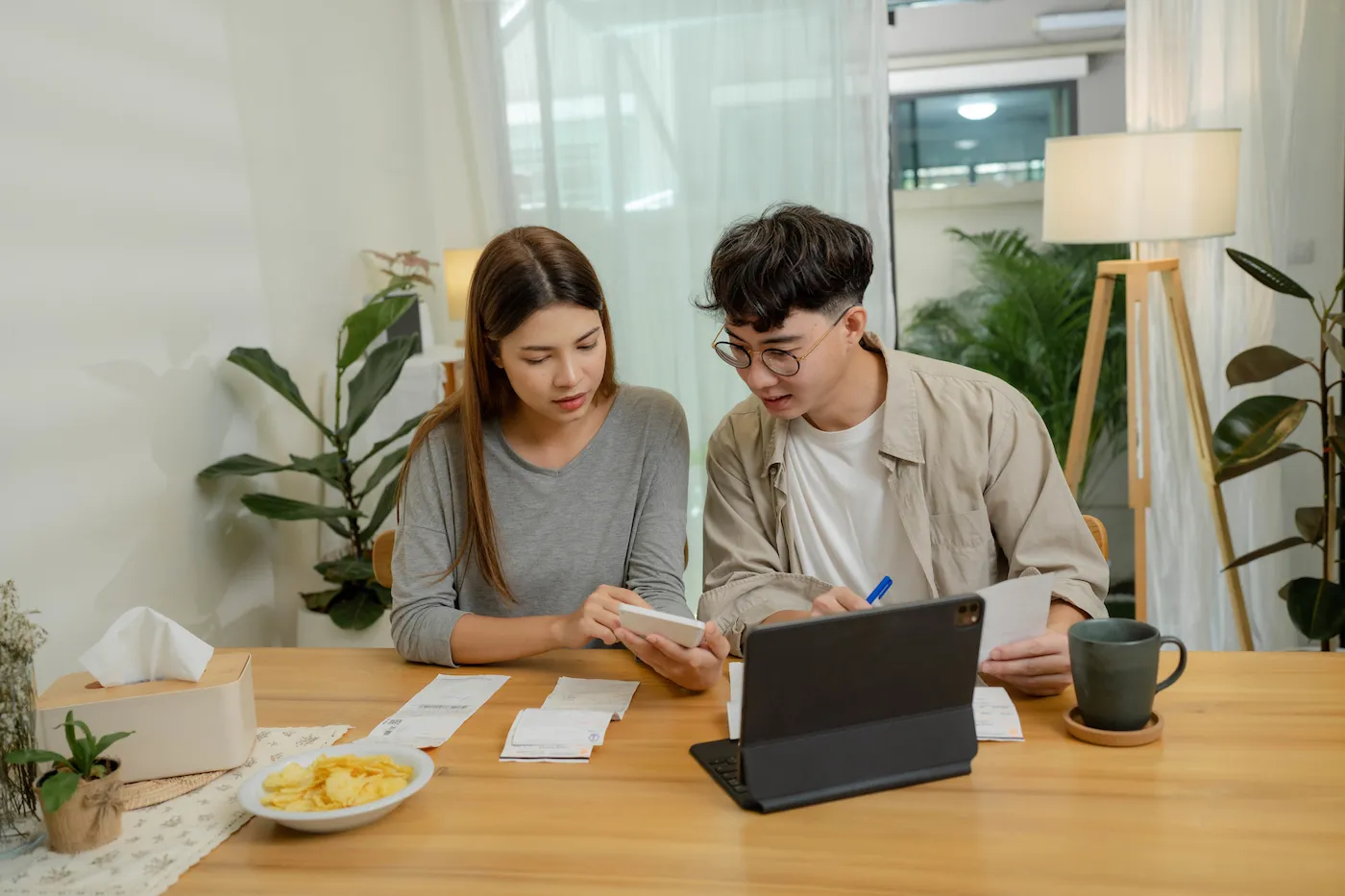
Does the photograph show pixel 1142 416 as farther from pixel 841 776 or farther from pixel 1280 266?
pixel 841 776

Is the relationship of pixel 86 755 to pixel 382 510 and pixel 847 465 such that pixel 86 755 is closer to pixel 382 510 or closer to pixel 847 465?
pixel 847 465

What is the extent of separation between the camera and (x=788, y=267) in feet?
5.53

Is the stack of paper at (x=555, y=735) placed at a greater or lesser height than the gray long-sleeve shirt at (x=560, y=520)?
lesser

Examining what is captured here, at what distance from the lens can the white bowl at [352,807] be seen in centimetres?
116

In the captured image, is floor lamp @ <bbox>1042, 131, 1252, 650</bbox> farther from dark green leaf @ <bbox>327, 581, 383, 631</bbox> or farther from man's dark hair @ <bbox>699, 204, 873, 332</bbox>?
dark green leaf @ <bbox>327, 581, 383, 631</bbox>

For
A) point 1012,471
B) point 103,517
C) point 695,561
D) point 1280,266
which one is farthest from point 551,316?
point 1280,266

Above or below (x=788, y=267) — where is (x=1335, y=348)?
below

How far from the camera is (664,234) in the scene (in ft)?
12.7

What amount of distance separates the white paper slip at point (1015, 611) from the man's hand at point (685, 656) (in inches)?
13.4

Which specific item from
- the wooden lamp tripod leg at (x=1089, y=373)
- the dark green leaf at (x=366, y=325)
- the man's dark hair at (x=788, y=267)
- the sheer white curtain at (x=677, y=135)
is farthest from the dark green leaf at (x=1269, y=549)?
the dark green leaf at (x=366, y=325)

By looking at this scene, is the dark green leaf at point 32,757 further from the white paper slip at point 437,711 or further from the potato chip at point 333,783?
the white paper slip at point 437,711

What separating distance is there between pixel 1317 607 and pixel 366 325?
2572mm

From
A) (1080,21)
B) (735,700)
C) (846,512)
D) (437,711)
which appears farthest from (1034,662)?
(1080,21)

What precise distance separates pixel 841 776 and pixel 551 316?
85 cm
